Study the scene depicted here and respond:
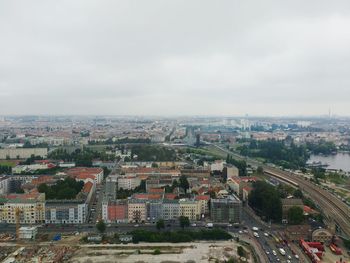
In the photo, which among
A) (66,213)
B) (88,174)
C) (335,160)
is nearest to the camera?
(66,213)

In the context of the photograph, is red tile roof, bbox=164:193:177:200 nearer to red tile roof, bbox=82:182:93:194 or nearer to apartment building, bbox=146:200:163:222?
apartment building, bbox=146:200:163:222

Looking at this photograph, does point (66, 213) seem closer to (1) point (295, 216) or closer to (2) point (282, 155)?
(1) point (295, 216)

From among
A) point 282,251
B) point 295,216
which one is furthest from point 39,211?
point 295,216

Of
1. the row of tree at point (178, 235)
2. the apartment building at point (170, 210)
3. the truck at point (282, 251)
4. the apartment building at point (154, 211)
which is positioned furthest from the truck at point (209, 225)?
the truck at point (282, 251)

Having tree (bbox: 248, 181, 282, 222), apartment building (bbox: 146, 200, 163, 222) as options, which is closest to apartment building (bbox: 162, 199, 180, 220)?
apartment building (bbox: 146, 200, 163, 222)

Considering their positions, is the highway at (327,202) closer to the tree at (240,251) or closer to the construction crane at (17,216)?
the tree at (240,251)

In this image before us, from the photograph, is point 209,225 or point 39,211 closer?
point 209,225

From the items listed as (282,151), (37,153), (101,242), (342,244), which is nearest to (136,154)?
(37,153)
